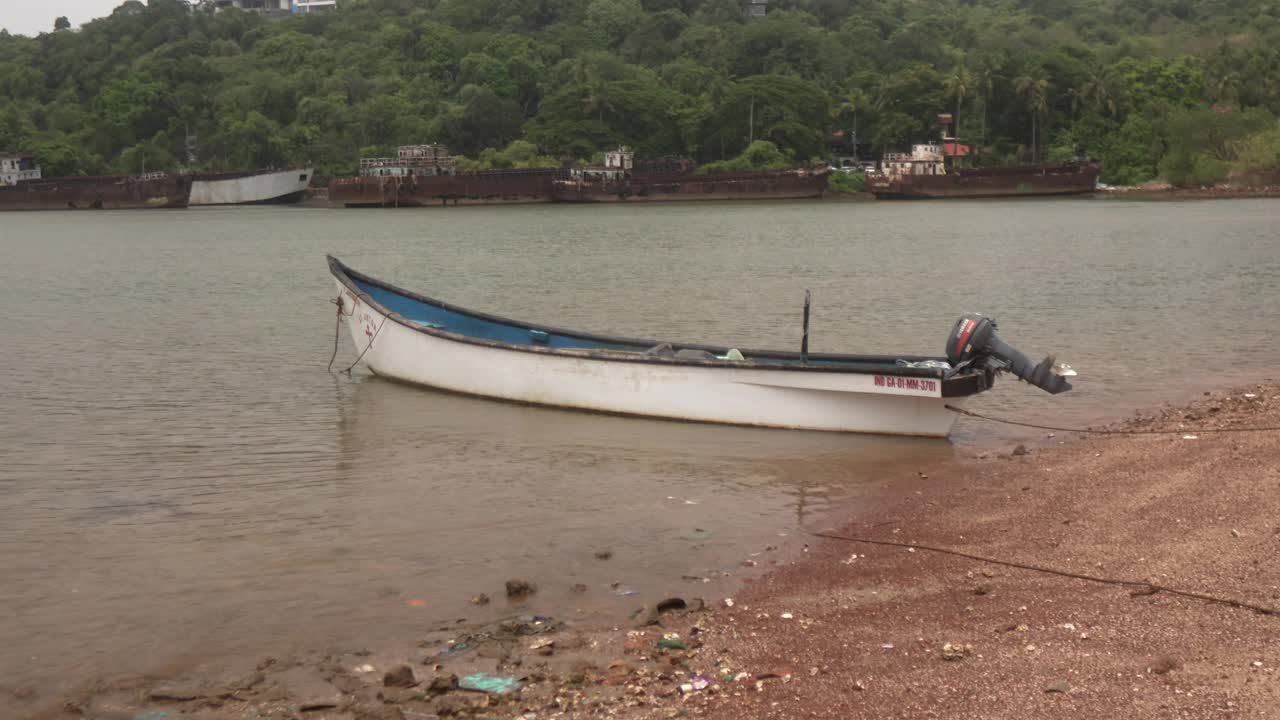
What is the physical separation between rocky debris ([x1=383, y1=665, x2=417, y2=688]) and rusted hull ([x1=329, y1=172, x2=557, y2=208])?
9203cm

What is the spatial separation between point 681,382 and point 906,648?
8305 millimetres

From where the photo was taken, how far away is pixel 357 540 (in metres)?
11.6

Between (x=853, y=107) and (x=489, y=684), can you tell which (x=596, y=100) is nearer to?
(x=853, y=107)

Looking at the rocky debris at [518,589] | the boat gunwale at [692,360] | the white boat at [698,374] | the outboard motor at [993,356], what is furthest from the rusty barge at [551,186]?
the rocky debris at [518,589]

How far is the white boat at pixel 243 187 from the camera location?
11094 centimetres

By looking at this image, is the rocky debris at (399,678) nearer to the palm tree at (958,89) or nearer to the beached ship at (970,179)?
the beached ship at (970,179)

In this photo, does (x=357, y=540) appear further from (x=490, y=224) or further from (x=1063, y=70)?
Answer: (x=1063, y=70)

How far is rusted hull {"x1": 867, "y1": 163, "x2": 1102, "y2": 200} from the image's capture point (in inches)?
3664

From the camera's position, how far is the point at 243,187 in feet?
364

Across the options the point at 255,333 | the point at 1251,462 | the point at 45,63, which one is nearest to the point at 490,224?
the point at 255,333

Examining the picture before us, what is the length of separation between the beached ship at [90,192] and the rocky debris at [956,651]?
110 metres

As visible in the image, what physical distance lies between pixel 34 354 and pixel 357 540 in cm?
1576

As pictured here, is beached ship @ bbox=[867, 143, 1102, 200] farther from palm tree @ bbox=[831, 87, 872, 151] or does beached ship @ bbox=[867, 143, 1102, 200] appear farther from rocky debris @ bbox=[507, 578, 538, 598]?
rocky debris @ bbox=[507, 578, 538, 598]

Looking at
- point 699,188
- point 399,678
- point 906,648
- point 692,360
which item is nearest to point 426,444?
point 692,360
